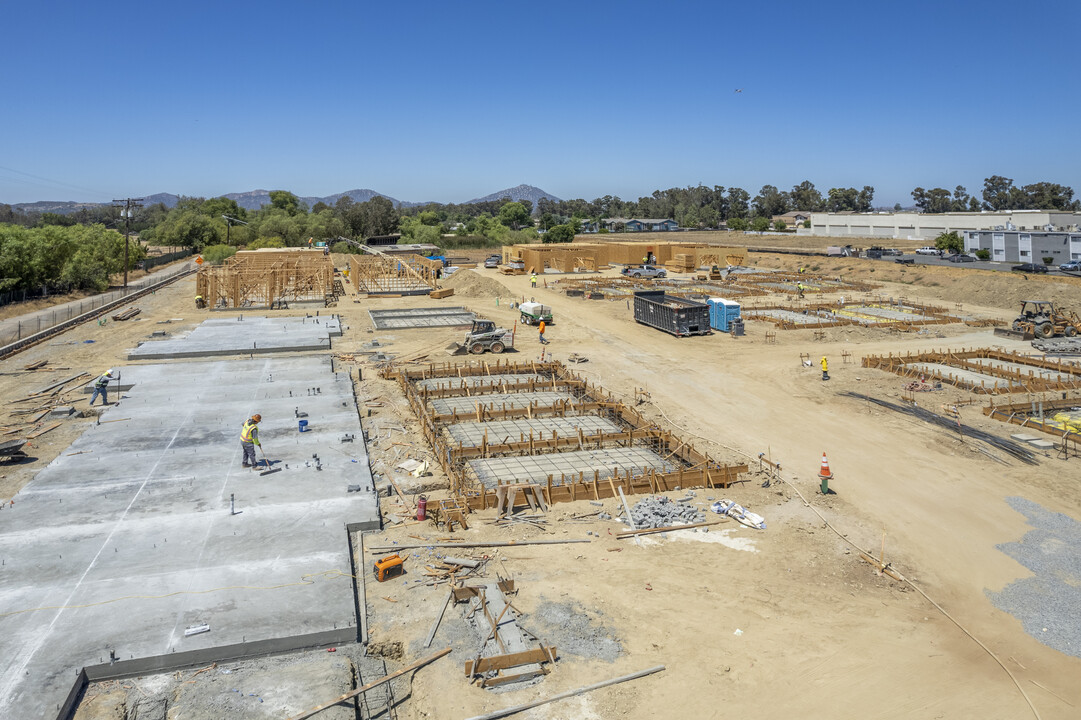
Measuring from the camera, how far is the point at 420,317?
41.1 meters

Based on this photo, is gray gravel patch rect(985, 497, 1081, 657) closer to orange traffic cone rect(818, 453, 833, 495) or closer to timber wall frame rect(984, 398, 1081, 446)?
orange traffic cone rect(818, 453, 833, 495)

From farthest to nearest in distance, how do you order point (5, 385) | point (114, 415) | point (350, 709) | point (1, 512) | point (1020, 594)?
point (5, 385) → point (114, 415) → point (1, 512) → point (1020, 594) → point (350, 709)

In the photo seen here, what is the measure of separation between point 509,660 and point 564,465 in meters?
7.91

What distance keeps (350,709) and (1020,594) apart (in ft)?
33.7

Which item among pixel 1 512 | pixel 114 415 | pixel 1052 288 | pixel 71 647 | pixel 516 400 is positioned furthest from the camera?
pixel 1052 288

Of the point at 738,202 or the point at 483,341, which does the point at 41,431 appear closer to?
the point at 483,341

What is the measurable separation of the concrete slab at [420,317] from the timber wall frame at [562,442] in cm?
1176

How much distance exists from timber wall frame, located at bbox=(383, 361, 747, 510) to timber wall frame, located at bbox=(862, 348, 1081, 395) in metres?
11.9

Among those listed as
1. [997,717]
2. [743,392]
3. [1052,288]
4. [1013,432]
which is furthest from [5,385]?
[1052,288]

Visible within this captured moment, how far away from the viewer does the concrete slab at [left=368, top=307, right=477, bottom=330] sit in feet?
124

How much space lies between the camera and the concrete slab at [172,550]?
28.5ft

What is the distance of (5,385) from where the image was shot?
2402 centimetres

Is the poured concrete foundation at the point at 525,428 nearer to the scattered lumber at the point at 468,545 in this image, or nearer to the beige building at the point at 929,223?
the scattered lumber at the point at 468,545

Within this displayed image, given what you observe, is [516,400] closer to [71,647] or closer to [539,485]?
[539,485]
